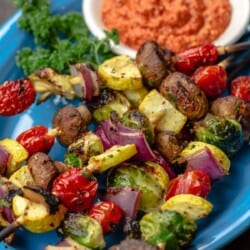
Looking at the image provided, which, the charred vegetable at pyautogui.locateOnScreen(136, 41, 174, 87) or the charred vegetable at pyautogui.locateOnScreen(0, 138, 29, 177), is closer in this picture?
the charred vegetable at pyautogui.locateOnScreen(0, 138, 29, 177)

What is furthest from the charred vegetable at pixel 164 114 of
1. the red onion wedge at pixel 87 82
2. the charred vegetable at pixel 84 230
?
the charred vegetable at pixel 84 230

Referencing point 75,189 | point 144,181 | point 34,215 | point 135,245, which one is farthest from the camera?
point 144,181

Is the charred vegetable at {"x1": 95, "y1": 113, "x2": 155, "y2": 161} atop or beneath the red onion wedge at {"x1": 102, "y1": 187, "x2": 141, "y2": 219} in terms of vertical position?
atop

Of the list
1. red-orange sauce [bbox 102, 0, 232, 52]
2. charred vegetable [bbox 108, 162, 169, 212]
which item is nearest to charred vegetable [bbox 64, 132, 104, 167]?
charred vegetable [bbox 108, 162, 169, 212]

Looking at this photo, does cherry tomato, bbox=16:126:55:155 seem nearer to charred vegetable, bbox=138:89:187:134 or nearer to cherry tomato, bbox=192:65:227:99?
charred vegetable, bbox=138:89:187:134

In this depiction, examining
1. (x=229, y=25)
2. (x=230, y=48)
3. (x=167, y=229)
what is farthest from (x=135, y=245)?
(x=229, y=25)

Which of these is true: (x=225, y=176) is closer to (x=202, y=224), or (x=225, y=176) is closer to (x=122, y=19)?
(x=202, y=224)

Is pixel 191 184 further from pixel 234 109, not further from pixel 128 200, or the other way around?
pixel 234 109
